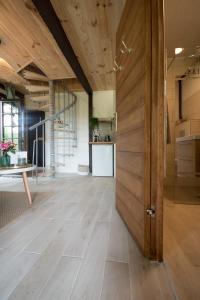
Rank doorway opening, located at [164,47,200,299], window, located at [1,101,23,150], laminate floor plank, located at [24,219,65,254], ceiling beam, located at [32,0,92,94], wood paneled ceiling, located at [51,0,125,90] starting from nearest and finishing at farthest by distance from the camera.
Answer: doorway opening, located at [164,47,200,299] → laminate floor plank, located at [24,219,65,254] → ceiling beam, located at [32,0,92,94] → wood paneled ceiling, located at [51,0,125,90] → window, located at [1,101,23,150]

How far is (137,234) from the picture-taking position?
1336 mm

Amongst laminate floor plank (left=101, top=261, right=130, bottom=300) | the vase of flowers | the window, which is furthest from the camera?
the window

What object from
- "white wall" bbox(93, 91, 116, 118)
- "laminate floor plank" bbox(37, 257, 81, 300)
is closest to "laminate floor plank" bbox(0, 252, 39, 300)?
"laminate floor plank" bbox(37, 257, 81, 300)

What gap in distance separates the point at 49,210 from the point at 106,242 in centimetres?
96

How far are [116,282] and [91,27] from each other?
2785mm

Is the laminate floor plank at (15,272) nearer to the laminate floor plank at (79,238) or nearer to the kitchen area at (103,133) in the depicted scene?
the laminate floor plank at (79,238)

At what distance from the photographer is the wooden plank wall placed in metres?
1.18

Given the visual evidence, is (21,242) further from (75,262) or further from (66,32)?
(66,32)

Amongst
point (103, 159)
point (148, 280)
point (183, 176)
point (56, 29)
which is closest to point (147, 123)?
point (148, 280)

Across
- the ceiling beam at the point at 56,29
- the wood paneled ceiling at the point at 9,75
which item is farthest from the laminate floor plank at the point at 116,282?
the wood paneled ceiling at the point at 9,75

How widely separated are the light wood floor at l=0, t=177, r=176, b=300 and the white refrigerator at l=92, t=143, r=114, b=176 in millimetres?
2638

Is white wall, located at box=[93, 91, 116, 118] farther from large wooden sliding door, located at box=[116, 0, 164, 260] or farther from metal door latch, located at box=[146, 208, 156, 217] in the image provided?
metal door latch, located at box=[146, 208, 156, 217]

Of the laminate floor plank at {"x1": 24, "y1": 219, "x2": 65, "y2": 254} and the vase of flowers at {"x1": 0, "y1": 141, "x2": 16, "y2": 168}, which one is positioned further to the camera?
the vase of flowers at {"x1": 0, "y1": 141, "x2": 16, "y2": 168}

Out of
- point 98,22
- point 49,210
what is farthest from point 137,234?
point 98,22
